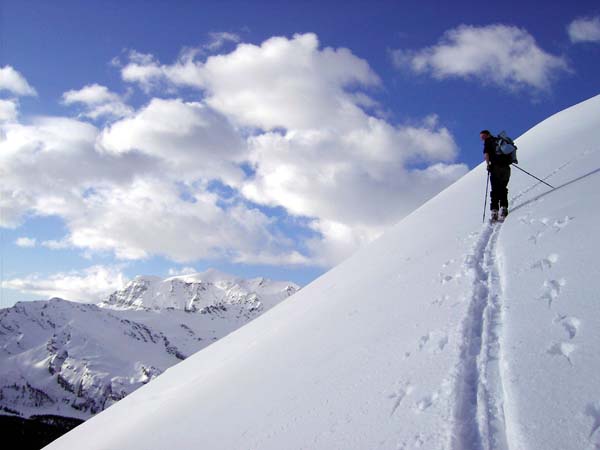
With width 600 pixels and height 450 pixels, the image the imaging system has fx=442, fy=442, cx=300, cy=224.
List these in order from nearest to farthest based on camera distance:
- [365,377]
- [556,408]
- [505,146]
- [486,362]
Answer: [556,408] → [486,362] → [365,377] → [505,146]

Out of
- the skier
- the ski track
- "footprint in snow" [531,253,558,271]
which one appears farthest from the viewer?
the skier

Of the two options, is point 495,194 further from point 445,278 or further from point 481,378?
point 481,378

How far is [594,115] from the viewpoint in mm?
→ 21109

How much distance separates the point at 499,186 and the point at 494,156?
4.24ft

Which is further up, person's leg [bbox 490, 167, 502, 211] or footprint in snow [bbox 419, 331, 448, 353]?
person's leg [bbox 490, 167, 502, 211]

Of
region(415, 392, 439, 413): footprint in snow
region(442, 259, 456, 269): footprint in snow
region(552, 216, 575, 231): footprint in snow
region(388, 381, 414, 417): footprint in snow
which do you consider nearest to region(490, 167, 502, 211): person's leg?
region(552, 216, 575, 231): footprint in snow

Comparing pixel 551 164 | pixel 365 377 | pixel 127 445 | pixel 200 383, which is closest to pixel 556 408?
pixel 365 377

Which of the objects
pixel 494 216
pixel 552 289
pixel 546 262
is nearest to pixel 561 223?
pixel 546 262

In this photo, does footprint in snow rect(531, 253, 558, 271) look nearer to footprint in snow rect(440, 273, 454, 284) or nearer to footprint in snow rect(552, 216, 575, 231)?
footprint in snow rect(552, 216, 575, 231)

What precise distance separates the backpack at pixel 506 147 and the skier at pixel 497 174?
0.08 meters

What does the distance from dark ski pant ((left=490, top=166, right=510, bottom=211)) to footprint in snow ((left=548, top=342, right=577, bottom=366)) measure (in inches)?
322

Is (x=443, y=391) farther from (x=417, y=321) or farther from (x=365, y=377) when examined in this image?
(x=417, y=321)

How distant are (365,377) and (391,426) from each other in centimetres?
152

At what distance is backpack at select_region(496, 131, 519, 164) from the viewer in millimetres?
13680
